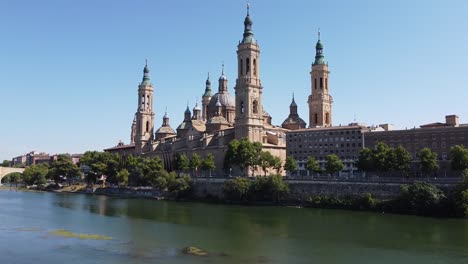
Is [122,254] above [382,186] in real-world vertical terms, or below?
below

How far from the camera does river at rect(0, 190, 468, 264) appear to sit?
34.1 metres

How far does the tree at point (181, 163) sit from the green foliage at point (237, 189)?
25.2 metres

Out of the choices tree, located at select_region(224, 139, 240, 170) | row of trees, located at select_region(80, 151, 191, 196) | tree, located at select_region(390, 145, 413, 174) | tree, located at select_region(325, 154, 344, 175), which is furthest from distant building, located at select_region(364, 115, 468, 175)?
row of trees, located at select_region(80, 151, 191, 196)

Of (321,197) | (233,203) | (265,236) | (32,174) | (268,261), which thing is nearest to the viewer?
(268,261)

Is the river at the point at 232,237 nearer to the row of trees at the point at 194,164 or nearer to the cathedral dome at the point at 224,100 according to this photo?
the row of trees at the point at 194,164

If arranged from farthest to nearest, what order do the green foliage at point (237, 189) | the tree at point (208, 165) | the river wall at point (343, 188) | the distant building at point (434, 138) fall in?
1. the tree at point (208, 165)
2. the distant building at point (434, 138)
3. the green foliage at point (237, 189)
4. the river wall at point (343, 188)

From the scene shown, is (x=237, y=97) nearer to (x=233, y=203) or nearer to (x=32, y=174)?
(x=233, y=203)

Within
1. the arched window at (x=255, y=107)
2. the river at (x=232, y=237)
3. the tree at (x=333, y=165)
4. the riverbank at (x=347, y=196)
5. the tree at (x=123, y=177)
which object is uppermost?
the arched window at (x=255, y=107)

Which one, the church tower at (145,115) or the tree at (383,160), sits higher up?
the church tower at (145,115)

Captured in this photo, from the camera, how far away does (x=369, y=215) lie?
189ft

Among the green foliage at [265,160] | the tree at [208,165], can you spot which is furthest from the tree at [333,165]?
the tree at [208,165]

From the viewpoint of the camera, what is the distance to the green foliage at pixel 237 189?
74625 millimetres

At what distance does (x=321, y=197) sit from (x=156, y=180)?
35.3 metres

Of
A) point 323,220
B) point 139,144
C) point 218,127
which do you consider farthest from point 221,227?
point 139,144
